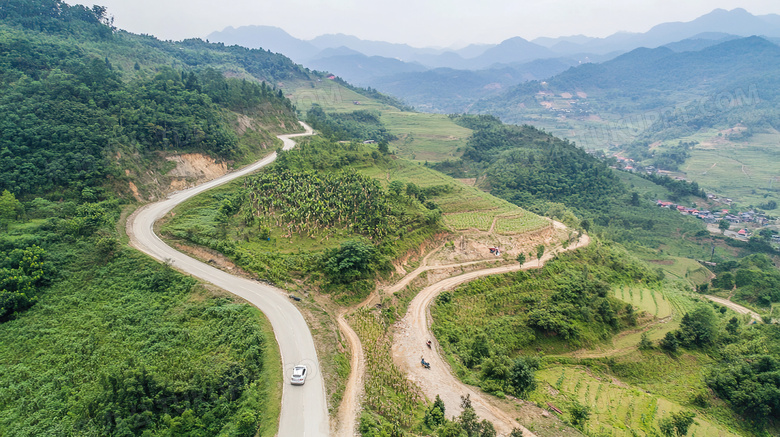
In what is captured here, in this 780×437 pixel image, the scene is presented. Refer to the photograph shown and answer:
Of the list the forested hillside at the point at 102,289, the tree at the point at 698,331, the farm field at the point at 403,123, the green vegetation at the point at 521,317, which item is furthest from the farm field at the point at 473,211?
the farm field at the point at 403,123

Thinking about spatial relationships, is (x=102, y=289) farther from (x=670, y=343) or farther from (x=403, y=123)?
(x=403, y=123)

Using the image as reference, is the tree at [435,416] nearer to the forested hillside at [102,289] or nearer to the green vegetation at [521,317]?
the green vegetation at [521,317]

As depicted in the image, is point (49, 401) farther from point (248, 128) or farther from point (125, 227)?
point (248, 128)

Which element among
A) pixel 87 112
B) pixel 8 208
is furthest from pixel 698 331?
pixel 87 112

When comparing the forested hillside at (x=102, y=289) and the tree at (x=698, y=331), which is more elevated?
the forested hillside at (x=102, y=289)

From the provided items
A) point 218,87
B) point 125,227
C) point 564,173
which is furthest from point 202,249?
point 564,173
